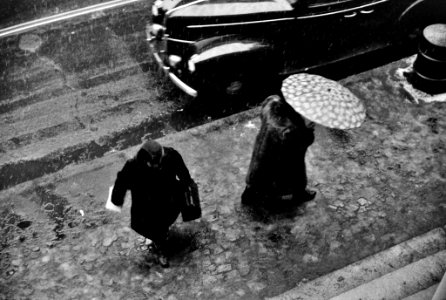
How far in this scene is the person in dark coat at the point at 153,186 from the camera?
4980mm

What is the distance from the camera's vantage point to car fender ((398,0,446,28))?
8656 millimetres

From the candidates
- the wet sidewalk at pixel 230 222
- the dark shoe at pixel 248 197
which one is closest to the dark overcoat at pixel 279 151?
the dark shoe at pixel 248 197

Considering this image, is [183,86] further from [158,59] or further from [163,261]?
[163,261]

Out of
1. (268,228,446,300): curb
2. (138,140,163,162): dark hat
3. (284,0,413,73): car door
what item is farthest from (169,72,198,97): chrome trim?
(268,228,446,300): curb

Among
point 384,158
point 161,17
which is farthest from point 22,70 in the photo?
point 384,158

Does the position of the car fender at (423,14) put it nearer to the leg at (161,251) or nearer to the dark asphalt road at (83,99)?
the dark asphalt road at (83,99)

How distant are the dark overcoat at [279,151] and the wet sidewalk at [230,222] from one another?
573mm

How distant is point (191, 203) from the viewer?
5.58 meters

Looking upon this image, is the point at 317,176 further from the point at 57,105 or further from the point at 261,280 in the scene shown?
the point at 57,105

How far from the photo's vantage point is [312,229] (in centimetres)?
641

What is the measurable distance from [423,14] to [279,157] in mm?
4857

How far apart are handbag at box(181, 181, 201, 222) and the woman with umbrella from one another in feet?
2.79

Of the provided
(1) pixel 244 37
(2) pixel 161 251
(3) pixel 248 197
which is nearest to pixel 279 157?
(3) pixel 248 197

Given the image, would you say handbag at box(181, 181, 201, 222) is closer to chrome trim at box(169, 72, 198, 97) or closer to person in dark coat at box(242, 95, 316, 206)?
person in dark coat at box(242, 95, 316, 206)
